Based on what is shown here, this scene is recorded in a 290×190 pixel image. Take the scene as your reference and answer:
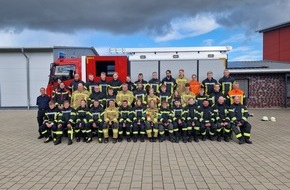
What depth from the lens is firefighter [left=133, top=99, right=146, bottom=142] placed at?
26.7 feet

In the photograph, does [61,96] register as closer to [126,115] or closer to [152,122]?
[126,115]

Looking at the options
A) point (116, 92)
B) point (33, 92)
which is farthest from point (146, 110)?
point (33, 92)

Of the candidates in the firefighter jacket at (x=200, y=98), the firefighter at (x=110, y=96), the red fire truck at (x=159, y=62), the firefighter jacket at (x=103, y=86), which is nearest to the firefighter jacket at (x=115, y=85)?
the firefighter jacket at (x=103, y=86)

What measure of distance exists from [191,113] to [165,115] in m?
0.78

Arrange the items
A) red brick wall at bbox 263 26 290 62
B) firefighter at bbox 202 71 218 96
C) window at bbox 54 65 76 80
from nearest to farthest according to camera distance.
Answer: firefighter at bbox 202 71 218 96 < window at bbox 54 65 76 80 < red brick wall at bbox 263 26 290 62

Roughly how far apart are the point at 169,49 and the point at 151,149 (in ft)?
13.6

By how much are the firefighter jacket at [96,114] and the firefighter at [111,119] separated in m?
0.15

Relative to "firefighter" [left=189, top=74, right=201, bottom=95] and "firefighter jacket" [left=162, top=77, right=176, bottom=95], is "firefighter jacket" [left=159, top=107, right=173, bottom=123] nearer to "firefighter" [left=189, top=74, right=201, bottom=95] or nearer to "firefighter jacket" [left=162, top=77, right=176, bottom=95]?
"firefighter jacket" [left=162, top=77, right=176, bottom=95]

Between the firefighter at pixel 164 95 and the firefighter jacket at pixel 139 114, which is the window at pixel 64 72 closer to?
the firefighter jacket at pixel 139 114

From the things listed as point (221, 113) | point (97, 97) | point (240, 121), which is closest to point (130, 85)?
point (97, 97)

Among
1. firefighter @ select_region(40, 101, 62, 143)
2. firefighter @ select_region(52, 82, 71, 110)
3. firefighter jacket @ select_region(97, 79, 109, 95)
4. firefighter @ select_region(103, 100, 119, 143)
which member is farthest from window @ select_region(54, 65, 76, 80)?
firefighter @ select_region(103, 100, 119, 143)

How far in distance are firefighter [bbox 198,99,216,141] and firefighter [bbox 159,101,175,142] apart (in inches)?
35.1

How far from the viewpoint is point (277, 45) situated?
97.8 feet

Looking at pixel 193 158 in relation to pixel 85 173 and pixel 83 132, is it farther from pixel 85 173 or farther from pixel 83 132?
pixel 83 132
